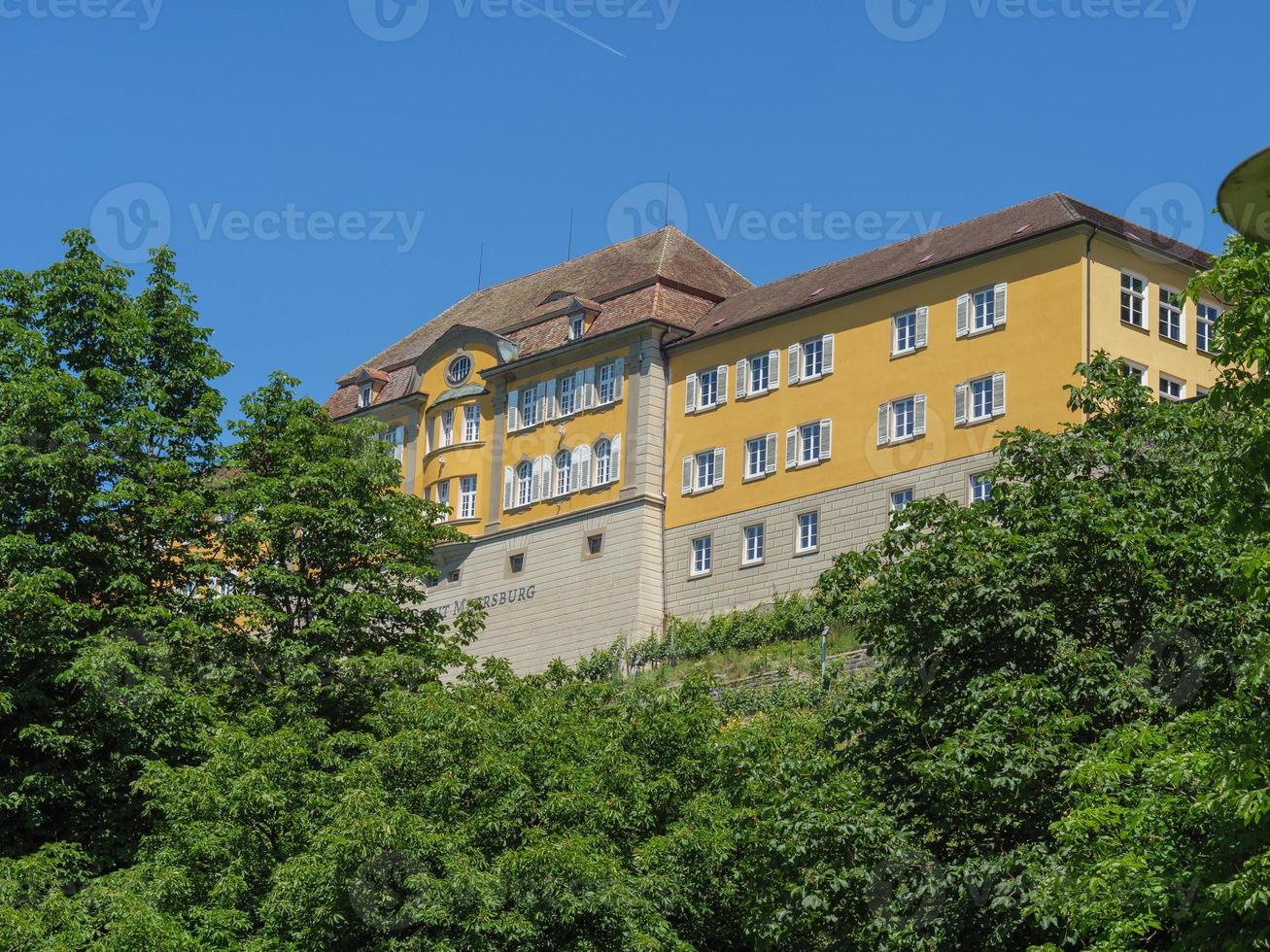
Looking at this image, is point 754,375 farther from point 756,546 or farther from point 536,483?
point 536,483

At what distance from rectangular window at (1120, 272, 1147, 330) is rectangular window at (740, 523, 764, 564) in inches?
495

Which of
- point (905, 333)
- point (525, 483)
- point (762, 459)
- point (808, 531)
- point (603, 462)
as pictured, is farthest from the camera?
point (525, 483)

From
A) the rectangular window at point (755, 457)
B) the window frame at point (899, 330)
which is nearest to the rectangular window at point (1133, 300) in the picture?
the window frame at point (899, 330)

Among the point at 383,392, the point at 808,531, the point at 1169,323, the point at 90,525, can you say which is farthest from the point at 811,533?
the point at 90,525

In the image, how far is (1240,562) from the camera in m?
16.5

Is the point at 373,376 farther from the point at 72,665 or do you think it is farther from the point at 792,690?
the point at 72,665

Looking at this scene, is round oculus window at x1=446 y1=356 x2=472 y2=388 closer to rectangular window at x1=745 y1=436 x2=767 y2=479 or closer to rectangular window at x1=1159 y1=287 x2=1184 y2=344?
rectangular window at x1=745 y1=436 x2=767 y2=479

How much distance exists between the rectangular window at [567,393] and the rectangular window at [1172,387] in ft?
65.5


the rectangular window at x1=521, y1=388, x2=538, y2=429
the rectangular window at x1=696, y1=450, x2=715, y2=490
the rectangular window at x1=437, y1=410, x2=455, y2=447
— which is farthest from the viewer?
the rectangular window at x1=437, y1=410, x2=455, y2=447

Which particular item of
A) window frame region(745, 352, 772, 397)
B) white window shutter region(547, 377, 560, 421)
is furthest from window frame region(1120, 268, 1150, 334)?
white window shutter region(547, 377, 560, 421)

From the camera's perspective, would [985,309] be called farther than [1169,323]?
Yes

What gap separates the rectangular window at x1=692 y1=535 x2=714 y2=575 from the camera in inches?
2453

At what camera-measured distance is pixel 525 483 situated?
68000 mm

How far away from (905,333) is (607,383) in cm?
1173
